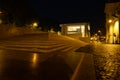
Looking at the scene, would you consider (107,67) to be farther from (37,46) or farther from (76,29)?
(76,29)

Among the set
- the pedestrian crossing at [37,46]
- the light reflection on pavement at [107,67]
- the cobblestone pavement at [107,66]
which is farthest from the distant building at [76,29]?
the light reflection on pavement at [107,67]

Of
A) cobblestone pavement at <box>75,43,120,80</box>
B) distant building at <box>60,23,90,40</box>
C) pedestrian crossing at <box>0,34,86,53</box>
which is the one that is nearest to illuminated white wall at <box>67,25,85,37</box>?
distant building at <box>60,23,90,40</box>

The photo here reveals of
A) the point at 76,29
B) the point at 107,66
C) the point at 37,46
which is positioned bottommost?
the point at 107,66

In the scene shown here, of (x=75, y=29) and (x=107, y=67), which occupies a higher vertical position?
(x=75, y=29)

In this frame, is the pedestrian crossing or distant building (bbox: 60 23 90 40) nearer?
the pedestrian crossing

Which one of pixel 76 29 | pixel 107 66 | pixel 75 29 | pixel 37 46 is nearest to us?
pixel 107 66

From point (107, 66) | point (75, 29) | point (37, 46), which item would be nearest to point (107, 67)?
point (107, 66)

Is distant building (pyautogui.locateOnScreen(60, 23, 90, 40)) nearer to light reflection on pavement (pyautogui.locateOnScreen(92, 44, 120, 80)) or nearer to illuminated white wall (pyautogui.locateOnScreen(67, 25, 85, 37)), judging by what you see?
illuminated white wall (pyautogui.locateOnScreen(67, 25, 85, 37))

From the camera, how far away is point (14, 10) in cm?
4653

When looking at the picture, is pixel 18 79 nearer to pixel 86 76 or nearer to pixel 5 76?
pixel 5 76

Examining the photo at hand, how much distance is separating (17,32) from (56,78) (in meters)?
31.6

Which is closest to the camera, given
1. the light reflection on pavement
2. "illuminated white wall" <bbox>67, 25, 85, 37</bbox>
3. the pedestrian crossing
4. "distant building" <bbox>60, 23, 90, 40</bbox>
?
the light reflection on pavement

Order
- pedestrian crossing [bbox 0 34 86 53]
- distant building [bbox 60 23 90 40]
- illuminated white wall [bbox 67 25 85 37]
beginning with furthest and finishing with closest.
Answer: illuminated white wall [bbox 67 25 85 37]
distant building [bbox 60 23 90 40]
pedestrian crossing [bbox 0 34 86 53]

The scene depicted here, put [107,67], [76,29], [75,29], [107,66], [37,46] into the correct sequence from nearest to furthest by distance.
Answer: [107,67], [107,66], [37,46], [76,29], [75,29]
